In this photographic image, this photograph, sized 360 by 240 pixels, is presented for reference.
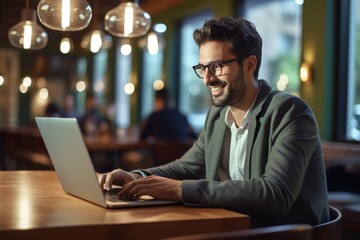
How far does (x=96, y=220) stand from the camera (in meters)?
1.57

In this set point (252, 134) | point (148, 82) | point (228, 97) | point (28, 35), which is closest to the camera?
point (252, 134)

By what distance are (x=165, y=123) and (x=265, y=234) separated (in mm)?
6017

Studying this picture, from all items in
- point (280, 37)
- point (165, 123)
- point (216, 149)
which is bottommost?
point (165, 123)

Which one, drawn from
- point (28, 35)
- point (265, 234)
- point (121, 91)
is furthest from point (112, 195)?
point (121, 91)

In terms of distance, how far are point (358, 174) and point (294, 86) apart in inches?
87.5

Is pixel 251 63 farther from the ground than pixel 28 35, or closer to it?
closer to it

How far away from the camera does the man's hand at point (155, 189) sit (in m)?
1.88

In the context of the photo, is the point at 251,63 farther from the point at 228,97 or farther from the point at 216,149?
the point at 216,149

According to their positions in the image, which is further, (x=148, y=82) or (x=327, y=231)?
(x=148, y=82)

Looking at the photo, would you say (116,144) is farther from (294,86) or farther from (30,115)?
(30,115)

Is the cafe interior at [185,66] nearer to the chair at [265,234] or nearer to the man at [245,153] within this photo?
the man at [245,153]

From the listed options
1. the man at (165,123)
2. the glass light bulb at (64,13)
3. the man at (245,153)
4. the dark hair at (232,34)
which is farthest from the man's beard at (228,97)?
the man at (165,123)

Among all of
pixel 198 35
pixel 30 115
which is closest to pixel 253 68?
pixel 198 35

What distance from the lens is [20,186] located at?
7.36 feet
